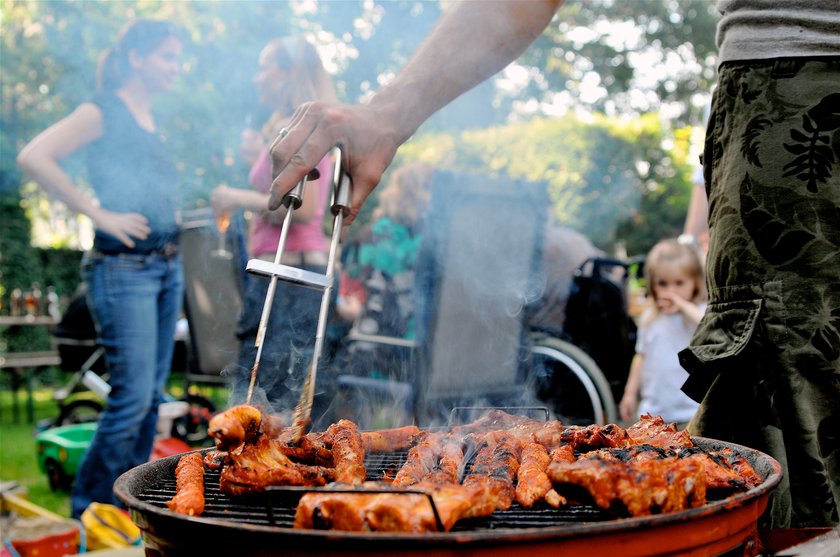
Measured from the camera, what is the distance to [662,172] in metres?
16.8

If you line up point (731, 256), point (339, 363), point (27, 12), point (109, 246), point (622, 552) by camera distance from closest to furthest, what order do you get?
point (622, 552) → point (731, 256) → point (109, 246) → point (339, 363) → point (27, 12)

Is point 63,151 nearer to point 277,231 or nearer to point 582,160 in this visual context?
point 277,231

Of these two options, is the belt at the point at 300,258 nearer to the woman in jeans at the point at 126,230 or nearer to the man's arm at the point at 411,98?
the woman in jeans at the point at 126,230

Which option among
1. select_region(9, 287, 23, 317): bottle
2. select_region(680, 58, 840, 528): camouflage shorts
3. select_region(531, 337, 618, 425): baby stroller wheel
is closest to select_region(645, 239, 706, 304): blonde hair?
select_region(531, 337, 618, 425): baby stroller wheel

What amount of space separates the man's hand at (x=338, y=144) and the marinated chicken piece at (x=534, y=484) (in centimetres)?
77

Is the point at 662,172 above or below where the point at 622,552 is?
above

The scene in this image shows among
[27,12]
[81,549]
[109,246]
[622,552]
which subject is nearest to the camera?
[622,552]

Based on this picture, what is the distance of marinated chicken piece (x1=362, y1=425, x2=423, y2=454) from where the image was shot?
2.00 metres

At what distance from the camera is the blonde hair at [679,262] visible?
4.98 m

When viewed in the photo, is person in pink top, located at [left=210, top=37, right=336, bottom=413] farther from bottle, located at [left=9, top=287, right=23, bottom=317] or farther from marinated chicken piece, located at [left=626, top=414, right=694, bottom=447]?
bottle, located at [left=9, top=287, right=23, bottom=317]

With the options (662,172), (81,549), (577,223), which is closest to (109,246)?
(81,549)

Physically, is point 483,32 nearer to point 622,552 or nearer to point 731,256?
point 731,256

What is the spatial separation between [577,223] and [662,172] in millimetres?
4299

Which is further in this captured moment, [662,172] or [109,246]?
[662,172]
